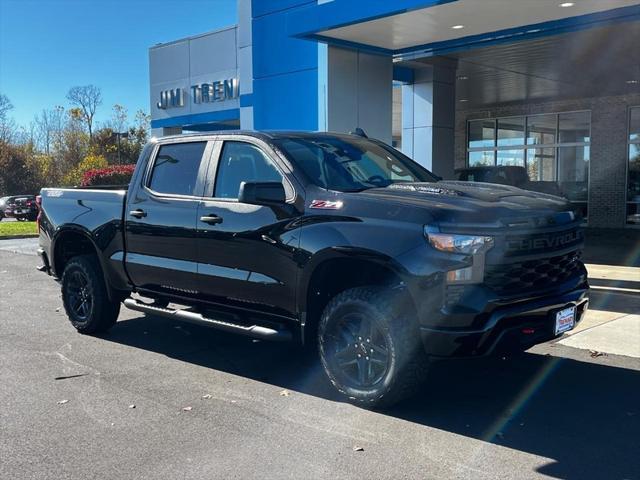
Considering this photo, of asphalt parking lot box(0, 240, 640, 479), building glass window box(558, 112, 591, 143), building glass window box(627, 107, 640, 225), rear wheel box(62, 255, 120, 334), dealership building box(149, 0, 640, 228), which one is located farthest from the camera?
building glass window box(558, 112, 591, 143)

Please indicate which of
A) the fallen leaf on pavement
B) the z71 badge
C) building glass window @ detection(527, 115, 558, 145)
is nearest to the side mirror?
the z71 badge

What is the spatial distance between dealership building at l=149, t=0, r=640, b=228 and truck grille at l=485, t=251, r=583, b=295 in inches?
227

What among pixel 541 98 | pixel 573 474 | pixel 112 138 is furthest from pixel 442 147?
pixel 112 138

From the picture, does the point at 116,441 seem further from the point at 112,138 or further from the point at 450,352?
the point at 112,138

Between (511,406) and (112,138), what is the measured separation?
177 ft

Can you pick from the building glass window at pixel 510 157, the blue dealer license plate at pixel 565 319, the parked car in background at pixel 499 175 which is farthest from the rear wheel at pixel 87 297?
the building glass window at pixel 510 157

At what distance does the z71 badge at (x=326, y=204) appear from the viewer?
4633mm

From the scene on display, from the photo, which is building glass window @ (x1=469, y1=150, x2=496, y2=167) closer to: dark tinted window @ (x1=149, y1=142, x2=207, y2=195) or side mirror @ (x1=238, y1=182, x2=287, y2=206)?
dark tinted window @ (x1=149, y1=142, x2=207, y2=195)

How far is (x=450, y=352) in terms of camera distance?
13.6 ft

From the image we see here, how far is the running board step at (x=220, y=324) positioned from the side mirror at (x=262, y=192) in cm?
104

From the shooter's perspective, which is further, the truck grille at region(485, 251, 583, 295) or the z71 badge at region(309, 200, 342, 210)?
the z71 badge at region(309, 200, 342, 210)

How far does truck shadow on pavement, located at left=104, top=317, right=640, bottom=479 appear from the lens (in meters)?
3.93

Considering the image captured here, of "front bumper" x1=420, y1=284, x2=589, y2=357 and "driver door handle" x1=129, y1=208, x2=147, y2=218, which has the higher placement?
"driver door handle" x1=129, y1=208, x2=147, y2=218

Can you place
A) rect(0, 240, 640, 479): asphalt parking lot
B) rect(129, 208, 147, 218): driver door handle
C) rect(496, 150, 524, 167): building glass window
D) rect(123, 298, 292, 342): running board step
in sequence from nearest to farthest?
1. rect(0, 240, 640, 479): asphalt parking lot
2. rect(123, 298, 292, 342): running board step
3. rect(129, 208, 147, 218): driver door handle
4. rect(496, 150, 524, 167): building glass window
